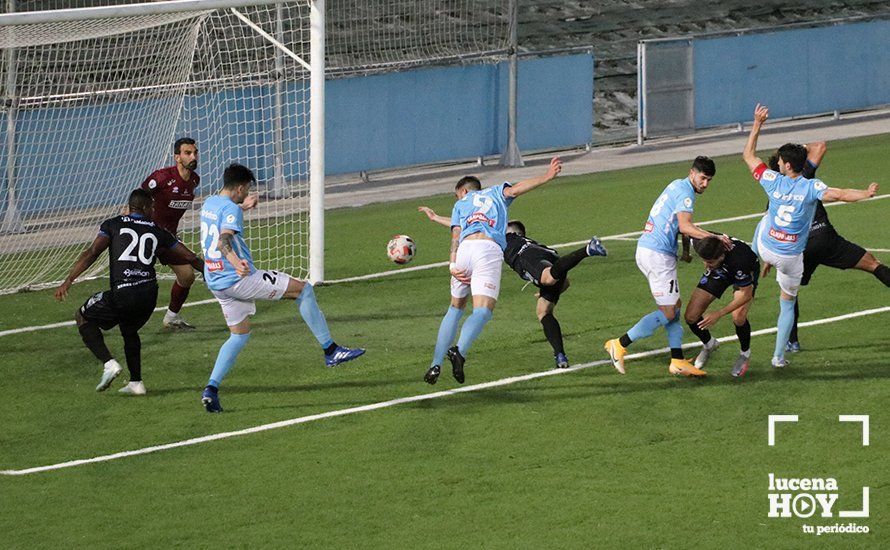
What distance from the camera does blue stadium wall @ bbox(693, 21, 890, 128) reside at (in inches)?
1266

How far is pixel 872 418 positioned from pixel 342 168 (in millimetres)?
16523

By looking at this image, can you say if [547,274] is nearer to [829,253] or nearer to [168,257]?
[829,253]

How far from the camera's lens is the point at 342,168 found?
27.5 metres

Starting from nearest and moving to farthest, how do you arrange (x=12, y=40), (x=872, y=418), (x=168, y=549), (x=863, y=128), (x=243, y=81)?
(x=168, y=549) → (x=872, y=418) → (x=12, y=40) → (x=243, y=81) → (x=863, y=128)

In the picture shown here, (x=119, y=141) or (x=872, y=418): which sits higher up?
(x=119, y=141)

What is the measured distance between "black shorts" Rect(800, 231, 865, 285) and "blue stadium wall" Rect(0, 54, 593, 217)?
10.3 metres

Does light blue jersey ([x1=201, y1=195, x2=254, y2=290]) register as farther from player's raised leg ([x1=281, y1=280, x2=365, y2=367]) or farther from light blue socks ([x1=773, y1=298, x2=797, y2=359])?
light blue socks ([x1=773, y1=298, x2=797, y2=359])

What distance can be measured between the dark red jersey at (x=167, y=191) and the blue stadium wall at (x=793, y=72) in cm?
1757

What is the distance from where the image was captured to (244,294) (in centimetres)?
1298

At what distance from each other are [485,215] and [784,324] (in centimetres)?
287

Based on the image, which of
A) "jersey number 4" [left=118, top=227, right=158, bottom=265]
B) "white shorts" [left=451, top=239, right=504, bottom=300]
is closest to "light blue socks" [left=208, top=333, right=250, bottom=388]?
"jersey number 4" [left=118, top=227, right=158, bottom=265]

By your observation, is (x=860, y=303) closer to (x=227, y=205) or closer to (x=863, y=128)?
(x=227, y=205)

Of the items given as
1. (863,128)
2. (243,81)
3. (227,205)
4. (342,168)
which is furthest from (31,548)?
(863,128)

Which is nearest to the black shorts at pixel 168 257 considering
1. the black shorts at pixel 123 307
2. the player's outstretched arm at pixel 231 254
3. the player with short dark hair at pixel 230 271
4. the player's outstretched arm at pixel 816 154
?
the black shorts at pixel 123 307
